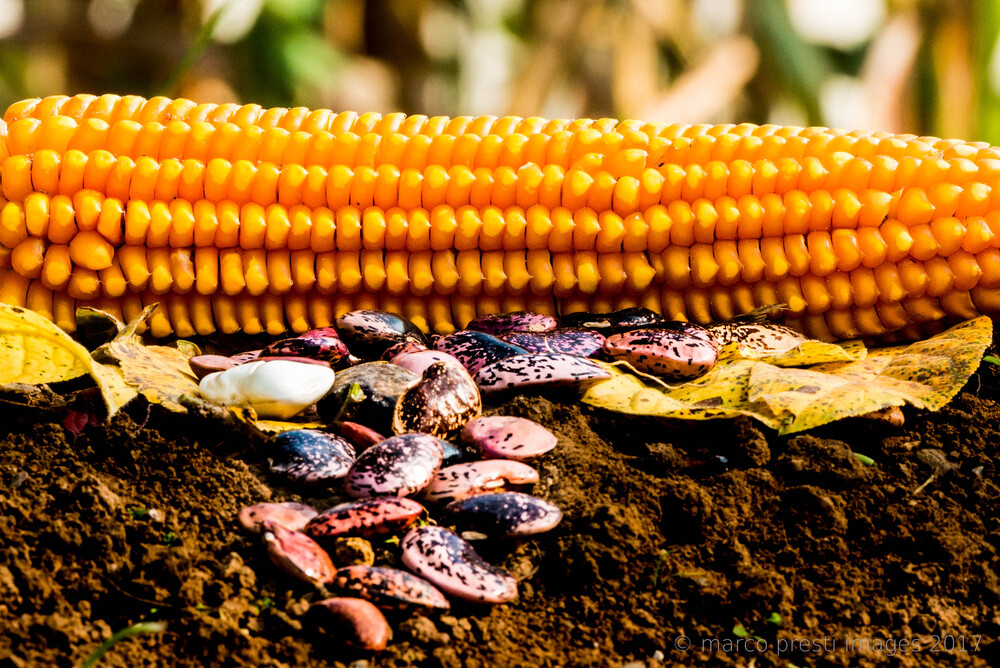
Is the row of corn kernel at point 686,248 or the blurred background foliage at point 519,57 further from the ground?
the blurred background foliage at point 519,57

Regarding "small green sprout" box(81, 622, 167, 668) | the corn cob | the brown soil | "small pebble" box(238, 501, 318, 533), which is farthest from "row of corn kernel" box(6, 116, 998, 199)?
"small green sprout" box(81, 622, 167, 668)

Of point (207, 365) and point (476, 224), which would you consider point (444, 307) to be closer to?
point (476, 224)

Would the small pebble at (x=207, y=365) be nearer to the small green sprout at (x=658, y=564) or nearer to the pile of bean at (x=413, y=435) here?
the pile of bean at (x=413, y=435)

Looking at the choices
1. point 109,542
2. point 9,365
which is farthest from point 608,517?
point 9,365

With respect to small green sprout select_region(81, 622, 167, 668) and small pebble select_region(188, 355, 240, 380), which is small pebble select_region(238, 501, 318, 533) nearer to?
small green sprout select_region(81, 622, 167, 668)

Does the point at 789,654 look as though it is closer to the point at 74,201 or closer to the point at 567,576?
the point at 567,576

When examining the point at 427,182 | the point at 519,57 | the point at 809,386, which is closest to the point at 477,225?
the point at 427,182

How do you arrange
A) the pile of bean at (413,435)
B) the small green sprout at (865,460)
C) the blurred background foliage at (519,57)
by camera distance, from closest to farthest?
the pile of bean at (413,435), the small green sprout at (865,460), the blurred background foliage at (519,57)

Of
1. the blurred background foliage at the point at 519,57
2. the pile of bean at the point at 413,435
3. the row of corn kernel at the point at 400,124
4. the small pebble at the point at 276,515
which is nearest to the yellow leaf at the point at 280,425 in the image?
the pile of bean at the point at 413,435
